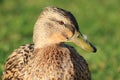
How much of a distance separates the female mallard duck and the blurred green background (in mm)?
1100

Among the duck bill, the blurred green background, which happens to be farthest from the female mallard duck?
the blurred green background

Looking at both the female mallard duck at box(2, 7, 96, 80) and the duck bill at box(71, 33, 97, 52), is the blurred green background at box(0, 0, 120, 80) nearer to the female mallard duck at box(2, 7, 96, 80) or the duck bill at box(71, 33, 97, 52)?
the female mallard duck at box(2, 7, 96, 80)

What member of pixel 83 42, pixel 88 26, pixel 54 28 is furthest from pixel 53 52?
pixel 88 26

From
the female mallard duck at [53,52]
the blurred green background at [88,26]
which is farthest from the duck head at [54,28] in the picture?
the blurred green background at [88,26]

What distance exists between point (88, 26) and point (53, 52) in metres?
5.40

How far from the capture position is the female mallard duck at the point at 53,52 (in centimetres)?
628

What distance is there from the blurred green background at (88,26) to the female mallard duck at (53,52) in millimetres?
1100

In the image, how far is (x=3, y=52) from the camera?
8289 millimetres

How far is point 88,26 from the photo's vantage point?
38.5 feet

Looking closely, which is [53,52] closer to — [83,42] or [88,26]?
[83,42]

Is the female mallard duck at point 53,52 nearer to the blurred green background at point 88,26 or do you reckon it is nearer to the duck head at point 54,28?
the duck head at point 54,28

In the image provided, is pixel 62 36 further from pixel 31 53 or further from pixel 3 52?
pixel 3 52

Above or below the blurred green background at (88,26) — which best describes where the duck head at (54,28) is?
below

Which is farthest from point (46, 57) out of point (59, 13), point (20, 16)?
point (20, 16)
